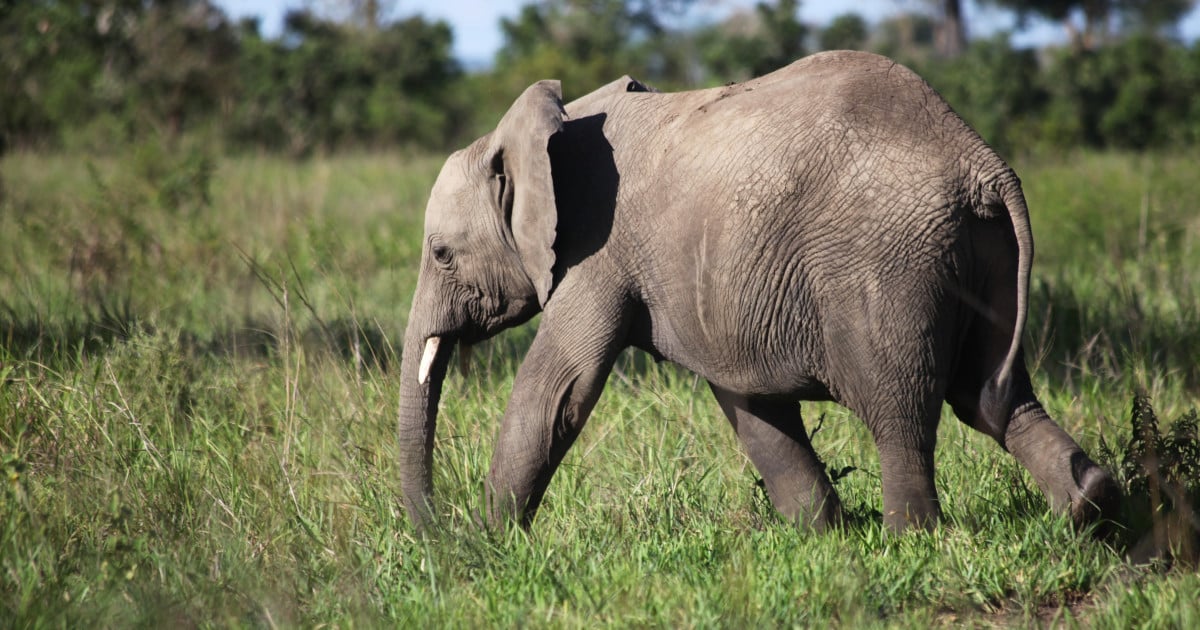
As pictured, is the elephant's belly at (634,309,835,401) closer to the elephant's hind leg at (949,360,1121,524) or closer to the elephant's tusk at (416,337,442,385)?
the elephant's hind leg at (949,360,1121,524)

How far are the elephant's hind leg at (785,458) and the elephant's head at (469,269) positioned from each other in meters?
0.85

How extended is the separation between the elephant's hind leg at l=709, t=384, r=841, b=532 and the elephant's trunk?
3.32ft

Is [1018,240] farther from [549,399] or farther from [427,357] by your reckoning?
[427,357]

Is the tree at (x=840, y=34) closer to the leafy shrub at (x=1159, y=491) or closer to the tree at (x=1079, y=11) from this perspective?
the tree at (x=1079, y=11)

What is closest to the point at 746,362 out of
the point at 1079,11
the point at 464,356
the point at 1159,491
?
the point at 464,356

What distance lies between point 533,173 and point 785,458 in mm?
1365

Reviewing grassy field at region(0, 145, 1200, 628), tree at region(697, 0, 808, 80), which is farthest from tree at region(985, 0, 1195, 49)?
grassy field at region(0, 145, 1200, 628)

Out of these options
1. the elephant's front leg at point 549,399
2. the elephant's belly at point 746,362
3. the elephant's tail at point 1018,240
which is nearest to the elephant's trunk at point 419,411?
the elephant's front leg at point 549,399

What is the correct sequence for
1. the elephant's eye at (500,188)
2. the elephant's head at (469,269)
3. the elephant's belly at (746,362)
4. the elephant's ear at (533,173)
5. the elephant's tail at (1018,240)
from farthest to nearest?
the elephant's eye at (500,188)
the elephant's head at (469,269)
the elephant's ear at (533,173)
the elephant's belly at (746,362)
the elephant's tail at (1018,240)

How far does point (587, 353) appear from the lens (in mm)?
3947

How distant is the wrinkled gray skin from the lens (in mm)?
3561

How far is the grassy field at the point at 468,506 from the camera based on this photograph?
3545mm

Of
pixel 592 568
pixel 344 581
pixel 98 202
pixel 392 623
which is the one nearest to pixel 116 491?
pixel 344 581

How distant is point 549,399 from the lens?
399 cm
